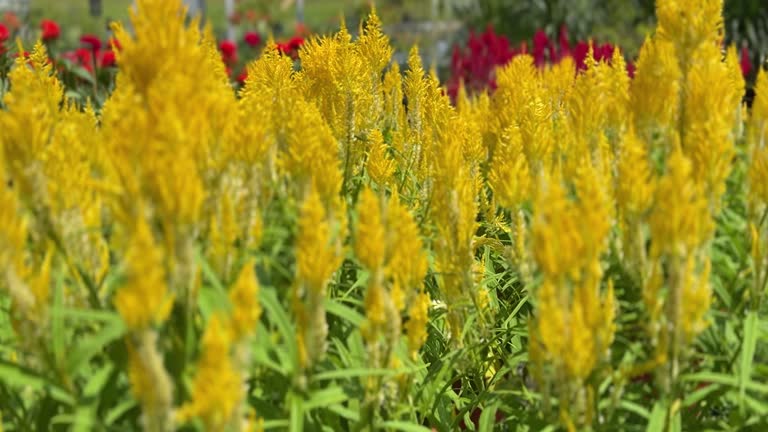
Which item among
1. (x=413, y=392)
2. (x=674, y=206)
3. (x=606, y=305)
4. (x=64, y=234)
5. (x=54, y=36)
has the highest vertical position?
(x=54, y=36)

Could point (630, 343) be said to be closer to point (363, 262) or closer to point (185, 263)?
point (363, 262)

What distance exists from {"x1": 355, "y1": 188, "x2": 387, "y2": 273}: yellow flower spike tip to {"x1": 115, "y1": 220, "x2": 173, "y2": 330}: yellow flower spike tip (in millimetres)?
529

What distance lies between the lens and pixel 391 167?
9.75 ft

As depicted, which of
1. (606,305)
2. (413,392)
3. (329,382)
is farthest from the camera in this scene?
(413,392)

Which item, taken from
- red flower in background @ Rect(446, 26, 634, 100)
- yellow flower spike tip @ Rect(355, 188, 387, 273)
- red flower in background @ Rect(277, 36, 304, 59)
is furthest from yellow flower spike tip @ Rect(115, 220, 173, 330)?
red flower in background @ Rect(446, 26, 634, 100)

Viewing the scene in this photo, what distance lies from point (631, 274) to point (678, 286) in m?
0.22

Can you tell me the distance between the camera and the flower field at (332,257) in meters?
1.83

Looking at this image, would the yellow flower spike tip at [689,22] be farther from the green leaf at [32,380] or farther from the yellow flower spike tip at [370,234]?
the green leaf at [32,380]

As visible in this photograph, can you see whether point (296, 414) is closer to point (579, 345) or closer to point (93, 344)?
point (93, 344)

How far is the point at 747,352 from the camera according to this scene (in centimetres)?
212

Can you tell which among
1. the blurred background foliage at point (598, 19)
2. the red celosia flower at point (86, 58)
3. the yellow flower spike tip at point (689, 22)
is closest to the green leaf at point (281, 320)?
the yellow flower spike tip at point (689, 22)

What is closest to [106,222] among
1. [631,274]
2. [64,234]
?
[64,234]

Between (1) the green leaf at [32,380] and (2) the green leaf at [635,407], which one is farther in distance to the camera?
(2) the green leaf at [635,407]

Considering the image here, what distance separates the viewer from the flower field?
1830 mm
